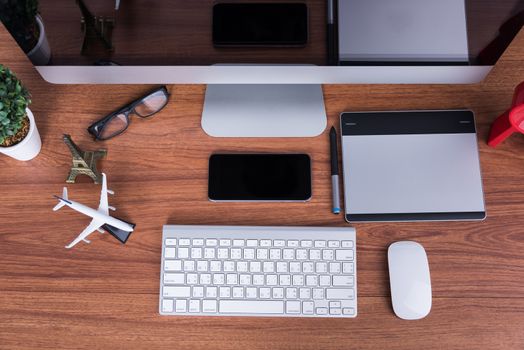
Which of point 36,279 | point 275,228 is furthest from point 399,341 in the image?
point 36,279

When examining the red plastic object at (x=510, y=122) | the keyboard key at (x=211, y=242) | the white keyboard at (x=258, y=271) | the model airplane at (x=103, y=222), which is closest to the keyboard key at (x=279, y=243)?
the white keyboard at (x=258, y=271)

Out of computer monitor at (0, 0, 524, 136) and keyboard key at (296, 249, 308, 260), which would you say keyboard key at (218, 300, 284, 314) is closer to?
keyboard key at (296, 249, 308, 260)

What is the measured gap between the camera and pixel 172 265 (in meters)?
0.83

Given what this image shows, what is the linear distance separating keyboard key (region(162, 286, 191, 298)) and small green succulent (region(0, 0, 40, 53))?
1.44 feet

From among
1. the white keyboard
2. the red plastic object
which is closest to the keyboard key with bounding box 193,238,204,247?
the white keyboard

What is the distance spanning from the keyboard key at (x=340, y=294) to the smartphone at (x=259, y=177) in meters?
0.16

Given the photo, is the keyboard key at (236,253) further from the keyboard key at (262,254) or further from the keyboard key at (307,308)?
the keyboard key at (307,308)

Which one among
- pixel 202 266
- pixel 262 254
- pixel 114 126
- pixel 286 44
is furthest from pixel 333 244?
pixel 114 126

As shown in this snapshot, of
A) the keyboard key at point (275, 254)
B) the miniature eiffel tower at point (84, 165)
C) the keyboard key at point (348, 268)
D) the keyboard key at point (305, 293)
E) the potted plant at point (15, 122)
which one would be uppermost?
the potted plant at point (15, 122)

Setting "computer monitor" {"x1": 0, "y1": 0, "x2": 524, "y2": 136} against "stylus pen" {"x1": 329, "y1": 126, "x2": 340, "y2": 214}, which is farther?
"stylus pen" {"x1": 329, "y1": 126, "x2": 340, "y2": 214}

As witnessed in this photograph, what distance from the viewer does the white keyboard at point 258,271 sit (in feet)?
2.66

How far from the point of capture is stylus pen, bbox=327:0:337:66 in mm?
754

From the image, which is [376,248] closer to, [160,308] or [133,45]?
[160,308]

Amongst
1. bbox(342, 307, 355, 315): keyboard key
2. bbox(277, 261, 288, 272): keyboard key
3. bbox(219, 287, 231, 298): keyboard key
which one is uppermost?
bbox(277, 261, 288, 272): keyboard key
